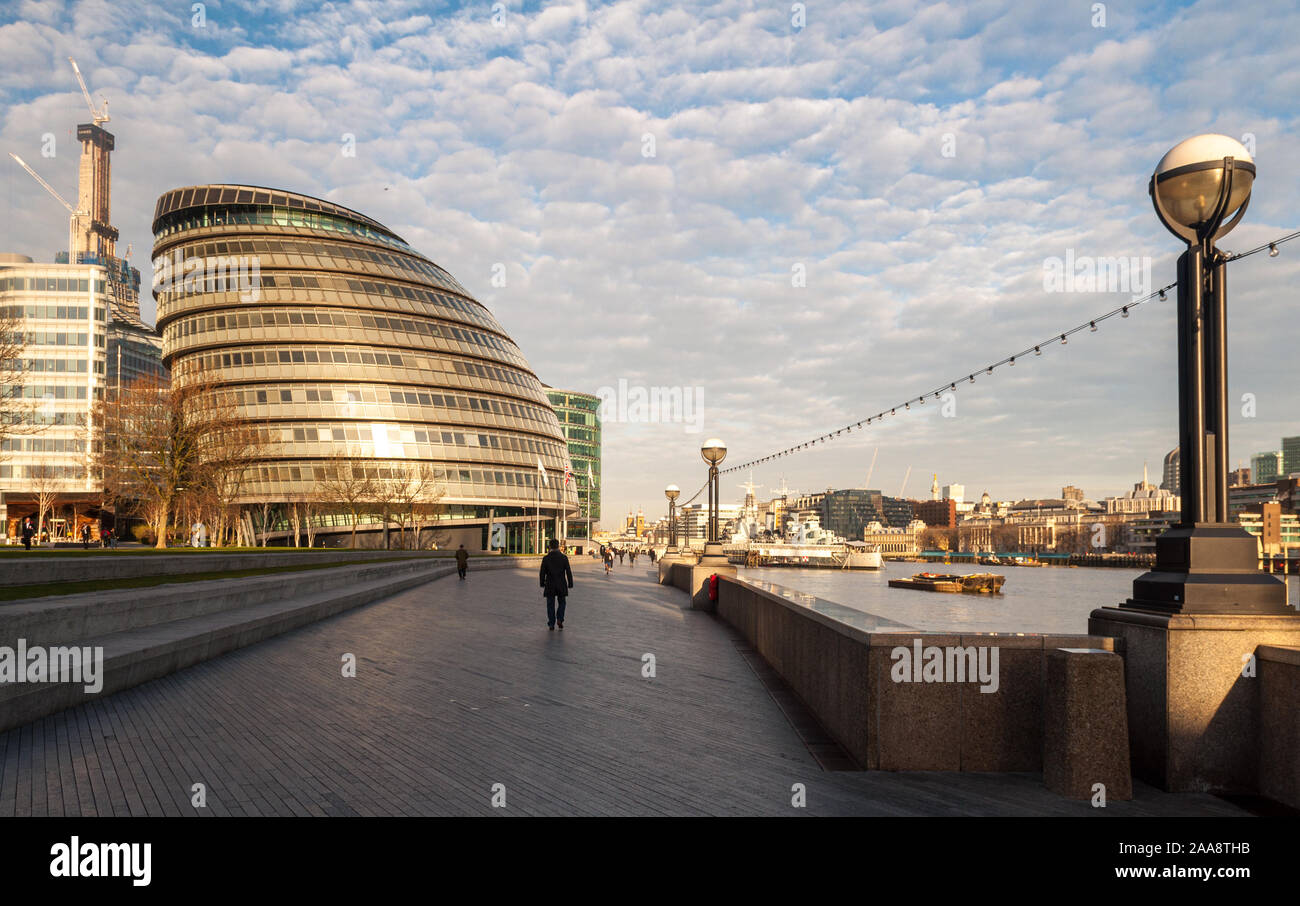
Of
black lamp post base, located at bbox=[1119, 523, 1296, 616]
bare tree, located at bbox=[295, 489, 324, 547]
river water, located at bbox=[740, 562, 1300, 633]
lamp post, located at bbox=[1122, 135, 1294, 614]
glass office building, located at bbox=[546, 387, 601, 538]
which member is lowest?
river water, located at bbox=[740, 562, 1300, 633]

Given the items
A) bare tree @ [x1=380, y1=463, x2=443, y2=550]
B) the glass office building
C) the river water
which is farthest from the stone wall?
the glass office building

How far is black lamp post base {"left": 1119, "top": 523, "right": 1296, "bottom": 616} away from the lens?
5926 mm

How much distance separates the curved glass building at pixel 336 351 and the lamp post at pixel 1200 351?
67.6 meters

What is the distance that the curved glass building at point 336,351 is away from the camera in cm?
7362

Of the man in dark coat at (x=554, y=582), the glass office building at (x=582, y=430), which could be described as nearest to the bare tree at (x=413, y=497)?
the man in dark coat at (x=554, y=582)

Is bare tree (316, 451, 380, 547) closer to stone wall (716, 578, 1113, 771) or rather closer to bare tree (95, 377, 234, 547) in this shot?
bare tree (95, 377, 234, 547)

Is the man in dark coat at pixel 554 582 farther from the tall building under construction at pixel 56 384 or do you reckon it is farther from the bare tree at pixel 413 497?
the tall building under construction at pixel 56 384

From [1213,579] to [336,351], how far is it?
77099 mm

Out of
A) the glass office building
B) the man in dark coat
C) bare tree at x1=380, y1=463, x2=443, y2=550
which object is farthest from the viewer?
the glass office building

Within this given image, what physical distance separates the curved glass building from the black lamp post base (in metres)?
67.7

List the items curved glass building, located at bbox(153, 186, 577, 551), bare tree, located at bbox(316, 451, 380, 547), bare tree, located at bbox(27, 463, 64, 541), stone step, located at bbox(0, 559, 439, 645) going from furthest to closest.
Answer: bare tree, located at bbox(27, 463, 64, 541)
curved glass building, located at bbox(153, 186, 577, 551)
bare tree, located at bbox(316, 451, 380, 547)
stone step, located at bbox(0, 559, 439, 645)

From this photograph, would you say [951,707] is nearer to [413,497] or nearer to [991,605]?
[413,497]

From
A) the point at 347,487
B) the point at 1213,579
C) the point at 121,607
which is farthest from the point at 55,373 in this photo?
the point at 1213,579
